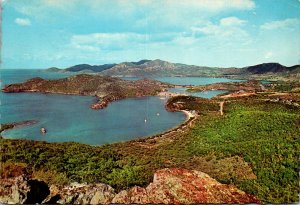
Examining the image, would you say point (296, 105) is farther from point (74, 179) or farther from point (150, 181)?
point (74, 179)

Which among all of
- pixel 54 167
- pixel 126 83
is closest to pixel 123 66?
pixel 126 83

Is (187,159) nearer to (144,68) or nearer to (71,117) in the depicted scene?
(144,68)

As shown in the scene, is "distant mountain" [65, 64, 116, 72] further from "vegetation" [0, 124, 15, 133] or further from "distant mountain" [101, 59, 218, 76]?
"vegetation" [0, 124, 15, 133]

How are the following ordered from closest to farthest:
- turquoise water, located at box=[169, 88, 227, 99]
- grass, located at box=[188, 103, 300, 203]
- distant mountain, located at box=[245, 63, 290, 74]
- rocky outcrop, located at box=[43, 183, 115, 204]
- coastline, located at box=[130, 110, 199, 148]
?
rocky outcrop, located at box=[43, 183, 115, 204] < grass, located at box=[188, 103, 300, 203] < coastline, located at box=[130, 110, 199, 148] < distant mountain, located at box=[245, 63, 290, 74] < turquoise water, located at box=[169, 88, 227, 99]

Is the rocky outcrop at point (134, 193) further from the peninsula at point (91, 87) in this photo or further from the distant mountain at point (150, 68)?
the distant mountain at point (150, 68)

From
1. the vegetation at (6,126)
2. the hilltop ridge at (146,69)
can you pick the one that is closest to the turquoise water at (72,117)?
the vegetation at (6,126)

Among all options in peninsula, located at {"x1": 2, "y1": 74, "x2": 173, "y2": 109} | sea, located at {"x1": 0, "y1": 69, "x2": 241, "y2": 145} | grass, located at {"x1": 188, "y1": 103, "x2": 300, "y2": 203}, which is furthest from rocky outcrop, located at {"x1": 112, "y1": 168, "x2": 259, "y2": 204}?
peninsula, located at {"x1": 2, "y1": 74, "x2": 173, "y2": 109}
